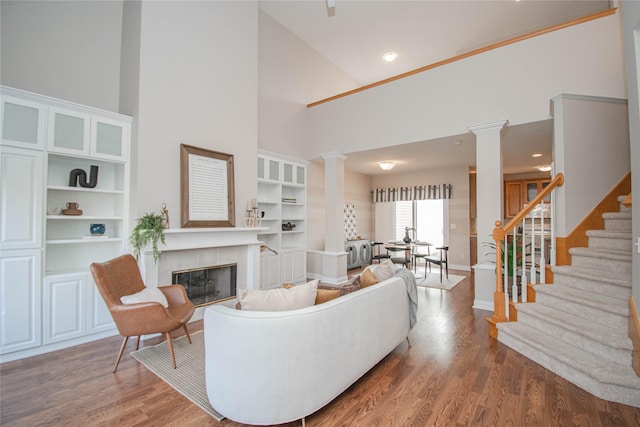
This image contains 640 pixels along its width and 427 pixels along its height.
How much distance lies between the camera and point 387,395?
86.3 inches

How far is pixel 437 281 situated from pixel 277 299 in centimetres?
477

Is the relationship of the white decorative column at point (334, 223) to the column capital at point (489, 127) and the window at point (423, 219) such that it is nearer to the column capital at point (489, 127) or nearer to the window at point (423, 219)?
the column capital at point (489, 127)

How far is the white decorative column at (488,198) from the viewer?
163 inches

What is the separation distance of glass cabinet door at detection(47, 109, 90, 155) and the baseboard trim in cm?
522

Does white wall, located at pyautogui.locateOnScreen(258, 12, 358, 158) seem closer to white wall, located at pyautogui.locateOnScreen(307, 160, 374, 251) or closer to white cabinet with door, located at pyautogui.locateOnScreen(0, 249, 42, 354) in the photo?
white wall, located at pyautogui.locateOnScreen(307, 160, 374, 251)

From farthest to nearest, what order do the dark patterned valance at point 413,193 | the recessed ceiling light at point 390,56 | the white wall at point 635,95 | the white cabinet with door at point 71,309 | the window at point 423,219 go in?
the window at point 423,219 < the dark patterned valance at point 413,193 < the recessed ceiling light at point 390,56 < the white cabinet with door at point 71,309 < the white wall at point 635,95

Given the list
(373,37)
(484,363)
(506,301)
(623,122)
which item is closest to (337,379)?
(484,363)

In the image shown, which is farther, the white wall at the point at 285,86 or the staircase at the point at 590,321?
the white wall at the point at 285,86

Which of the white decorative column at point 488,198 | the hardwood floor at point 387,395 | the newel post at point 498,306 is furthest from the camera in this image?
the white decorative column at point 488,198

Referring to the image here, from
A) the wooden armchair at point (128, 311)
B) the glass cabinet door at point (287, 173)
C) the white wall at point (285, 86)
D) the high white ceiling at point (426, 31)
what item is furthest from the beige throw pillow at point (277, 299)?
the white wall at point (285, 86)

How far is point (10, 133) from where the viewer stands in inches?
109

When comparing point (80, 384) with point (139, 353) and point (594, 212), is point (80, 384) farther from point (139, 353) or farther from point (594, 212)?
point (594, 212)

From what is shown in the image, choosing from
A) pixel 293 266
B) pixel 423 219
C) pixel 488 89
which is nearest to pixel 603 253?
pixel 488 89

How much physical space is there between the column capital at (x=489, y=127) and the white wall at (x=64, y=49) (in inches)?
196
